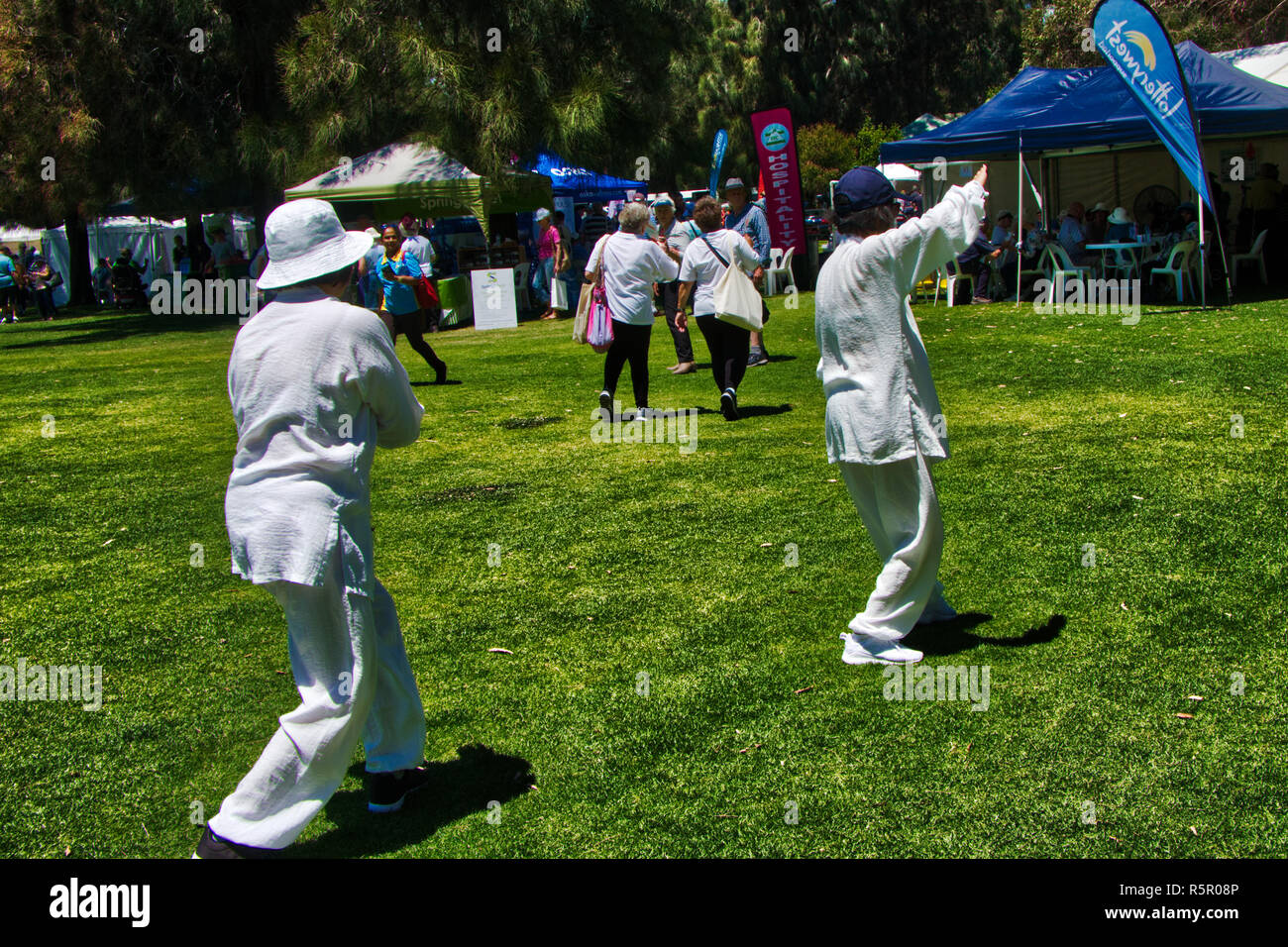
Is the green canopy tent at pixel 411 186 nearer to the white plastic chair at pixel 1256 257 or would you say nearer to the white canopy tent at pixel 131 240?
the white canopy tent at pixel 131 240

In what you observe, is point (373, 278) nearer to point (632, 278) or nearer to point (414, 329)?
point (414, 329)

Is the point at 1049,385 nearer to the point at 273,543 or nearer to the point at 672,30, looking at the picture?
the point at 273,543

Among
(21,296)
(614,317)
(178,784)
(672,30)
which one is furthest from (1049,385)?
(21,296)

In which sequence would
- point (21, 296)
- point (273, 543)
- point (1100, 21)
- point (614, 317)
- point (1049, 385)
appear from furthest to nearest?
point (21, 296) < point (1100, 21) < point (1049, 385) < point (614, 317) < point (273, 543)

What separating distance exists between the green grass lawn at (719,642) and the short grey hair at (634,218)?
182 cm

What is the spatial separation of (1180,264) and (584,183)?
15.1m

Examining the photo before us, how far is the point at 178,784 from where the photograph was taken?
13.9 ft

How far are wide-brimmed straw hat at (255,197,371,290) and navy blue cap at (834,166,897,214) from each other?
209cm

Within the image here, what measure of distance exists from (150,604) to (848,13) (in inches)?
1723

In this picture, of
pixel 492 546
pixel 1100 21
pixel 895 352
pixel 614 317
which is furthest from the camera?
pixel 1100 21

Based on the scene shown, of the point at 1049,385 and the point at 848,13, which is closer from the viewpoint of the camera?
the point at 1049,385

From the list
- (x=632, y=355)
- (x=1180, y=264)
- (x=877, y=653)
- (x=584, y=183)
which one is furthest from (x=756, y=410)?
(x=584, y=183)

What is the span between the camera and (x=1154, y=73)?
15492mm

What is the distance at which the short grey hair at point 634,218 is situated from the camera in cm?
998
